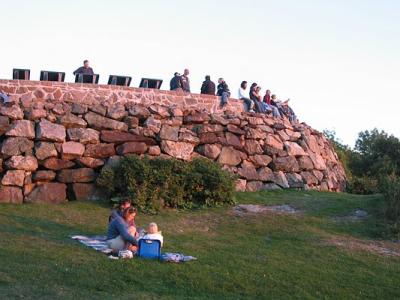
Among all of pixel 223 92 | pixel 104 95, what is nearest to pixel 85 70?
pixel 104 95

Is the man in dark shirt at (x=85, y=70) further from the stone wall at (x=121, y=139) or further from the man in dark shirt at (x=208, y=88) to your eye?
the man in dark shirt at (x=208, y=88)

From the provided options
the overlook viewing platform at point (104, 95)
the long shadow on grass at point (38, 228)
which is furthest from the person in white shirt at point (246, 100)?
the long shadow on grass at point (38, 228)

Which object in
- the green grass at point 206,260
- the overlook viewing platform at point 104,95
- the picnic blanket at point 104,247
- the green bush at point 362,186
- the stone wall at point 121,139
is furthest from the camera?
the green bush at point 362,186

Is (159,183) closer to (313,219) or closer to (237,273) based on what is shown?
(313,219)

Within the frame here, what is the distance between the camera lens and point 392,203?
547 inches

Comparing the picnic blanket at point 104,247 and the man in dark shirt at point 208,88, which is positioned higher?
the man in dark shirt at point 208,88

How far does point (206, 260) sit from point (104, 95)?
903cm

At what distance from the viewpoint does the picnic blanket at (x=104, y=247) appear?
10.0 meters

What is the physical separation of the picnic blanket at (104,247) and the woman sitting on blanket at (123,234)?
0.14 metres

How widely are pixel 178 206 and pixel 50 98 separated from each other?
5.28 m

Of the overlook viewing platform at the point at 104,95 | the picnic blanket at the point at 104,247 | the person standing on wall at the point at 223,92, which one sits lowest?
the picnic blanket at the point at 104,247

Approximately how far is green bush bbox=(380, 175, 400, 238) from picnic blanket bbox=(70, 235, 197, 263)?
17.0ft

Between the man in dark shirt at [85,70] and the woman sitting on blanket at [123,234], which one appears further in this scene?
the man in dark shirt at [85,70]

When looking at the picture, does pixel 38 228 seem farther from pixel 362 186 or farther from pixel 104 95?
pixel 362 186
